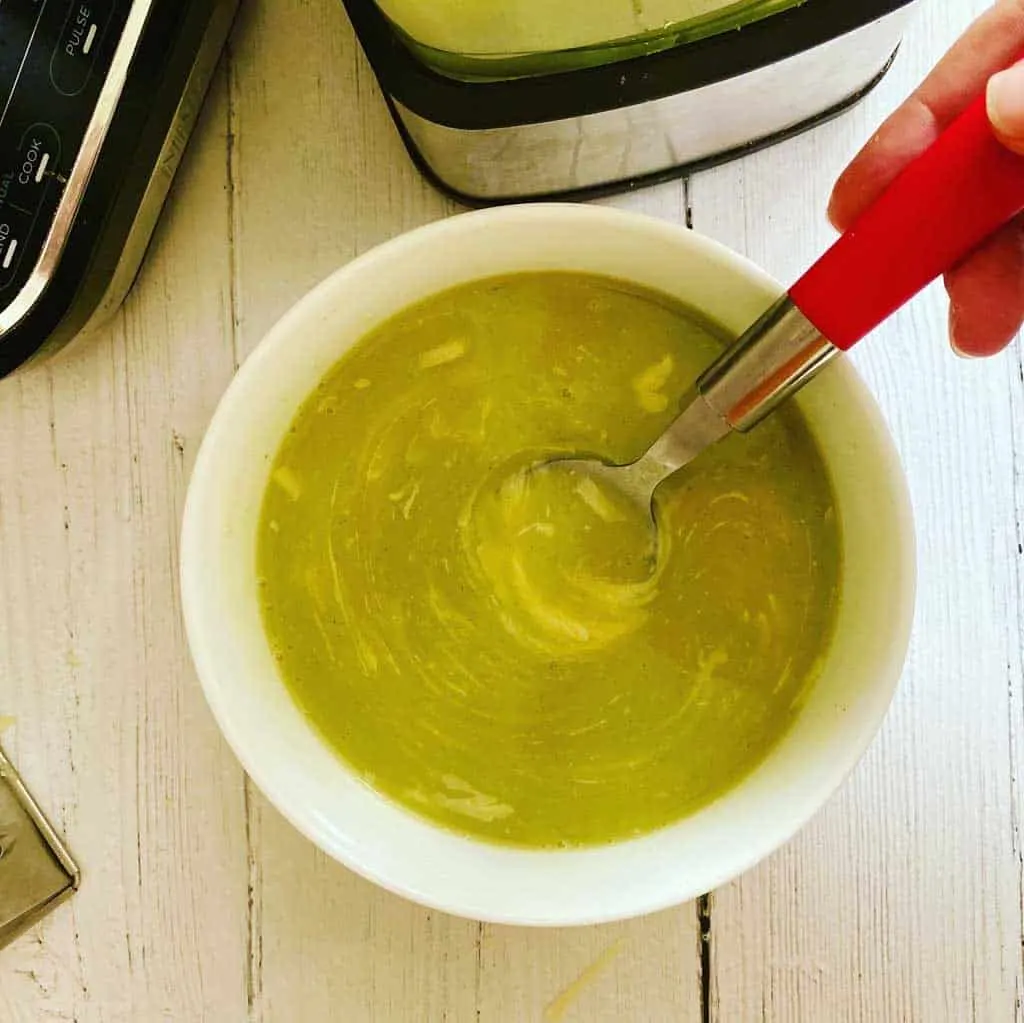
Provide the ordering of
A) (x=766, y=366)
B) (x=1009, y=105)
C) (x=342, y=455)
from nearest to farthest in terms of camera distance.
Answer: (x=1009, y=105) < (x=766, y=366) < (x=342, y=455)

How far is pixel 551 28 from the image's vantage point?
0.52m

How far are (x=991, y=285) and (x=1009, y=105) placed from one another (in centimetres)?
21

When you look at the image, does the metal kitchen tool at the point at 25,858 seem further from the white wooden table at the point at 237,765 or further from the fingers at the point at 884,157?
the fingers at the point at 884,157

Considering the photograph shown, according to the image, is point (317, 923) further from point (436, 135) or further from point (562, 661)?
point (436, 135)

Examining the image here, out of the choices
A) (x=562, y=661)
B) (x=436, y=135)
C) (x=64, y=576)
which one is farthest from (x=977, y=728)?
(x=64, y=576)

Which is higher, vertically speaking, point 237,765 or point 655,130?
point 655,130

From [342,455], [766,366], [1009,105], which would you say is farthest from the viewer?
[342,455]

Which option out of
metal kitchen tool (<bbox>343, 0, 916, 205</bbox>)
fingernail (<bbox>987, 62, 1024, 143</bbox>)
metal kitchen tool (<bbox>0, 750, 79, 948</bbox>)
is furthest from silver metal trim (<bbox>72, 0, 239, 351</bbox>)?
fingernail (<bbox>987, 62, 1024, 143</bbox>)

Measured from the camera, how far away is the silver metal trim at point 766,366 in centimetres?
58

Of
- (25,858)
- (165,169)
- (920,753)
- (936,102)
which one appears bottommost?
(920,753)

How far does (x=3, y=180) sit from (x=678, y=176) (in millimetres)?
419

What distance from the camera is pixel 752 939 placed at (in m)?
0.78

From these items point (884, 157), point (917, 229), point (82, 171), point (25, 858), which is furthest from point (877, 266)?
point (25, 858)

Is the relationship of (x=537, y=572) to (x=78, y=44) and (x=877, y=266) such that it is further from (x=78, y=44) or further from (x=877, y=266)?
(x=78, y=44)
